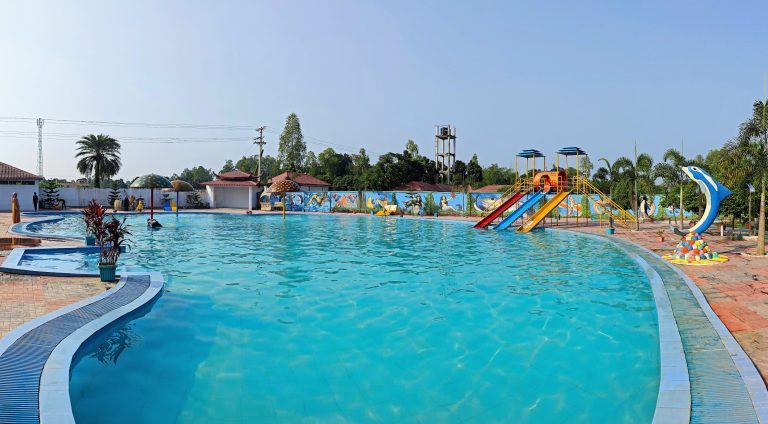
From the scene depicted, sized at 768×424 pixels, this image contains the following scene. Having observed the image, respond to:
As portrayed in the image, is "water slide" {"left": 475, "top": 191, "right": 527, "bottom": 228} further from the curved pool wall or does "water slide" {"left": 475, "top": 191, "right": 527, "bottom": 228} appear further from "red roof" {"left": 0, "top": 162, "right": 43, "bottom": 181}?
"red roof" {"left": 0, "top": 162, "right": 43, "bottom": 181}

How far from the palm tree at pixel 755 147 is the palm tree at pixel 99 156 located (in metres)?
45.7

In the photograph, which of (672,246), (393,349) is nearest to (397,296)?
(393,349)

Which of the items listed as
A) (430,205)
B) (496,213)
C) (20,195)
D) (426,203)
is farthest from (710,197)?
(20,195)

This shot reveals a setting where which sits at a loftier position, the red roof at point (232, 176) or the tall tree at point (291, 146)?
the tall tree at point (291, 146)

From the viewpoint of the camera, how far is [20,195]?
31.9 meters

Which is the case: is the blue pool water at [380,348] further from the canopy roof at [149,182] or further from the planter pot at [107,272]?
the canopy roof at [149,182]

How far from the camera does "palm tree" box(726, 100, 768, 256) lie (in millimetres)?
12125

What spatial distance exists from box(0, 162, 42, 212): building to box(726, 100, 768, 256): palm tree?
36977mm

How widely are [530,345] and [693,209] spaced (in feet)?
60.4

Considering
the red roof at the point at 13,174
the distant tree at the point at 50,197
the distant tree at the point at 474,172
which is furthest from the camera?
the distant tree at the point at 474,172


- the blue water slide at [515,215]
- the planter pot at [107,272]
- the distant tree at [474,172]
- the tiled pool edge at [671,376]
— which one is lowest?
the tiled pool edge at [671,376]

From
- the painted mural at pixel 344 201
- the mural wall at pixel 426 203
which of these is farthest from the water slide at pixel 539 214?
the painted mural at pixel 344 201

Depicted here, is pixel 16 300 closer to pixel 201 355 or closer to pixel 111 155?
pixel 201 355

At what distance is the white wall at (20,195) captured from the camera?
31417 mm
